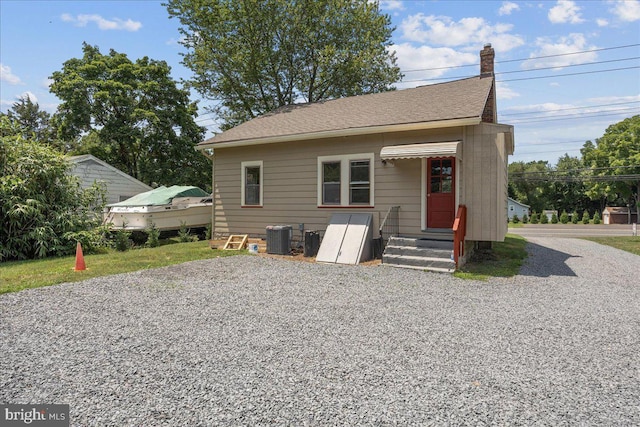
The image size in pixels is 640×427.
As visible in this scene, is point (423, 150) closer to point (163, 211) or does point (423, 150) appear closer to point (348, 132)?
point (348, 132)

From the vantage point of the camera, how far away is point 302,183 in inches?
413

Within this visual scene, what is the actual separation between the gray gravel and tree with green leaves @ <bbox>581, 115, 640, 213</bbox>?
143 feet

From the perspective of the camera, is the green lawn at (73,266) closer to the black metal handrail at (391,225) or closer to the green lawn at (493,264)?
the black metal handrail at (391,225)

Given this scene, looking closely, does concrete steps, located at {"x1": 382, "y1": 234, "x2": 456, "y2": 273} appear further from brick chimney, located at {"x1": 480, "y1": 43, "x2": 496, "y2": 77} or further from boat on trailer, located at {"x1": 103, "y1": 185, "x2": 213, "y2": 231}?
boat on trailer, located at {"x1": 103, "y1": 185, "x2": 213, "y2": 231}

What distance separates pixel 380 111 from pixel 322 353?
8249 mm

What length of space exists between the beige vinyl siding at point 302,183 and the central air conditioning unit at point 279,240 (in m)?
0.70

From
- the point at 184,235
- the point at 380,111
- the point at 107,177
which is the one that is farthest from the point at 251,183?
the point at 107,177

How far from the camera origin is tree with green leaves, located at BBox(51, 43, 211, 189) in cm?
2141

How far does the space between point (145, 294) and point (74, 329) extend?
1507 millimetres

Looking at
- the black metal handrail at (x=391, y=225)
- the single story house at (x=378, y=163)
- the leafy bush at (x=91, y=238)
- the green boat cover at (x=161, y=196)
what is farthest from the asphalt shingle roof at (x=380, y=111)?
the leafy bush at (x=91, y=238)

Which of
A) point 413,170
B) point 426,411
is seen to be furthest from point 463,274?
point 426,411

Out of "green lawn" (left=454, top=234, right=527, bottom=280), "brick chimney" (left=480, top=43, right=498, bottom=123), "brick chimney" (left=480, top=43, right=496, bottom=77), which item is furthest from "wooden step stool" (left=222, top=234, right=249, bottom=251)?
"brick chimney" (left=480, top=43, right=496, bottom=77)

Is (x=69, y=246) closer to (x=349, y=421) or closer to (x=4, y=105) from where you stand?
(x=349, y=421)

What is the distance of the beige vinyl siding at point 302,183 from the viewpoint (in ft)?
29.4
